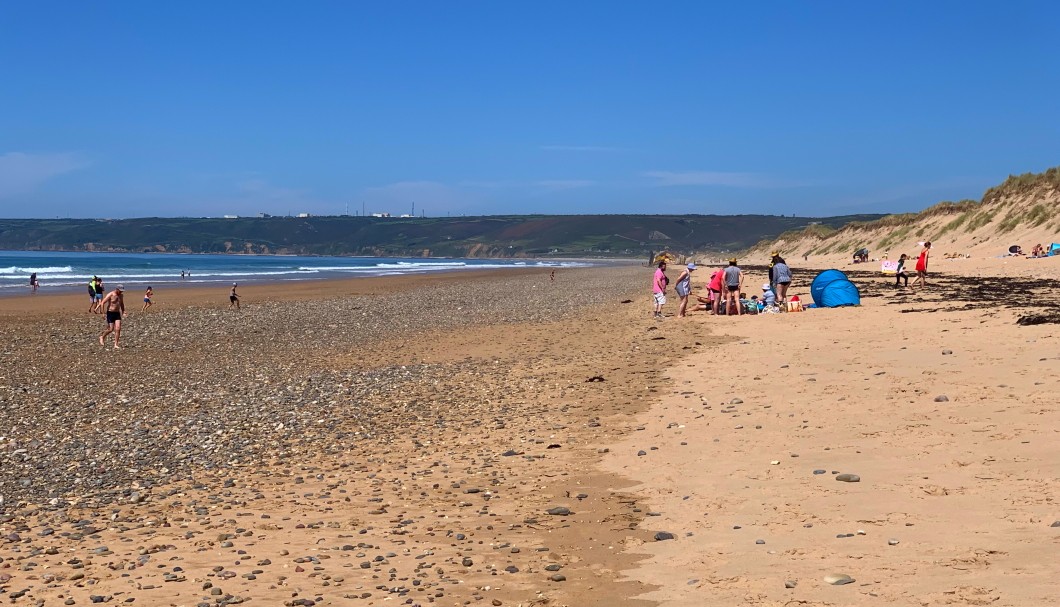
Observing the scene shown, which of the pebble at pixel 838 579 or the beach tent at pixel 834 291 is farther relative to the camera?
the beach tent at pixel 834 291

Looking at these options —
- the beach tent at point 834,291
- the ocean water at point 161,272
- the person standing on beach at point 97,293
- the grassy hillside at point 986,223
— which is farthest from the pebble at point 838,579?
the ocean water at point 161,272

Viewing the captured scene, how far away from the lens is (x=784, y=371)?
44.9 ft

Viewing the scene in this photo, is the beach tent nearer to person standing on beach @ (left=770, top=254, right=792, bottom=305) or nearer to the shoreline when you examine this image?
person standing on beach @ (left=770, top=254, right=792, bottom=305)

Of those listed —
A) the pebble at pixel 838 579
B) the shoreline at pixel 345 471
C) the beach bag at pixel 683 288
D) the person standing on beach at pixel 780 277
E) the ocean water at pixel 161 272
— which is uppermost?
the person standing on beach at pixel 780 277

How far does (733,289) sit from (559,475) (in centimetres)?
1673

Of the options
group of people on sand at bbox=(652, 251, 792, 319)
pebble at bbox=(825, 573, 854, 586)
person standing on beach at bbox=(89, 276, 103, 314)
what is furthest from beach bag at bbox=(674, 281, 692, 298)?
pebble at bbox=(825, 573, 854, 586)

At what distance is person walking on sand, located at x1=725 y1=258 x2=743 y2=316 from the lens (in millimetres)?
24562

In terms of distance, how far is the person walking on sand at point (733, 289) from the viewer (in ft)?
80.6

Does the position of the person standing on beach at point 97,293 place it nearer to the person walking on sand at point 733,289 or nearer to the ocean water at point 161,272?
the ocean water at point 161,272

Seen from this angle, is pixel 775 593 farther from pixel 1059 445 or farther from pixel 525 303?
pixel 525 303

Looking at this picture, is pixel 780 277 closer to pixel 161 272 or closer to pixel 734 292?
pixel 734 292

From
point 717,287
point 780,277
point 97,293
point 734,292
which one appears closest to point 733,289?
point 734,292

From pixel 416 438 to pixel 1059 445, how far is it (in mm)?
6677

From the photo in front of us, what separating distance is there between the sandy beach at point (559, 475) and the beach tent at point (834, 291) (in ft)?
Result: 18.0
